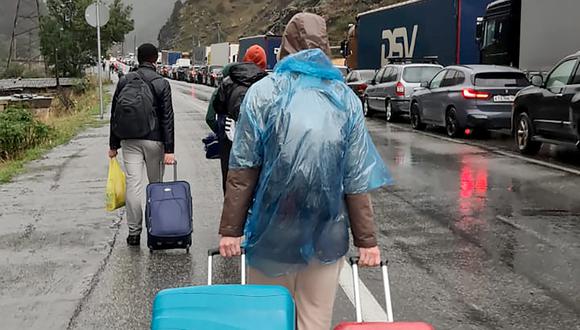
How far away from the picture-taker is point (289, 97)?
9.89ft

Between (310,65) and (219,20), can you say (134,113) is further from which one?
(219,20)

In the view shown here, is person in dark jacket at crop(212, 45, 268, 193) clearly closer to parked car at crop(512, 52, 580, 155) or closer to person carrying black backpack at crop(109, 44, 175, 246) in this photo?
person carrying black backpack at crop(109, 44, 175, 246)

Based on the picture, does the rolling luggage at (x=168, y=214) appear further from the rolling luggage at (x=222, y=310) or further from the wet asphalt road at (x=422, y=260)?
the rolling luggage at (x=222, y=310)

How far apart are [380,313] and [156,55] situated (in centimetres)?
322

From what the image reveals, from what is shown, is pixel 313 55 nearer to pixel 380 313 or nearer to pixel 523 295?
pixel 380 313

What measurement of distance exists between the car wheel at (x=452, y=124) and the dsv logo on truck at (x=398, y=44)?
910cm

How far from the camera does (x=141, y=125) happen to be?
21.3 feet

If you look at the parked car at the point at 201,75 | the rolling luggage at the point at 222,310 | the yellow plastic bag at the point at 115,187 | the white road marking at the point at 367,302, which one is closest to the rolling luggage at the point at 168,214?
the yellow plastic bag at the point at 115,187

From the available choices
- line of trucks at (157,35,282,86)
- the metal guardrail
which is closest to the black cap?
line of trucks at (157,35,282,86)

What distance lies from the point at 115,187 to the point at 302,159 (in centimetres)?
420

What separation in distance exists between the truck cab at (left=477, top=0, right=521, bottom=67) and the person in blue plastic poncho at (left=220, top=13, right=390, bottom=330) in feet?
55.8

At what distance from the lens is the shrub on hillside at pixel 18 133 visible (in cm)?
1522

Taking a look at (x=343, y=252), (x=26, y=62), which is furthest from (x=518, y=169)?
(x=26, y=62)

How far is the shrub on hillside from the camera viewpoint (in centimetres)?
1522
